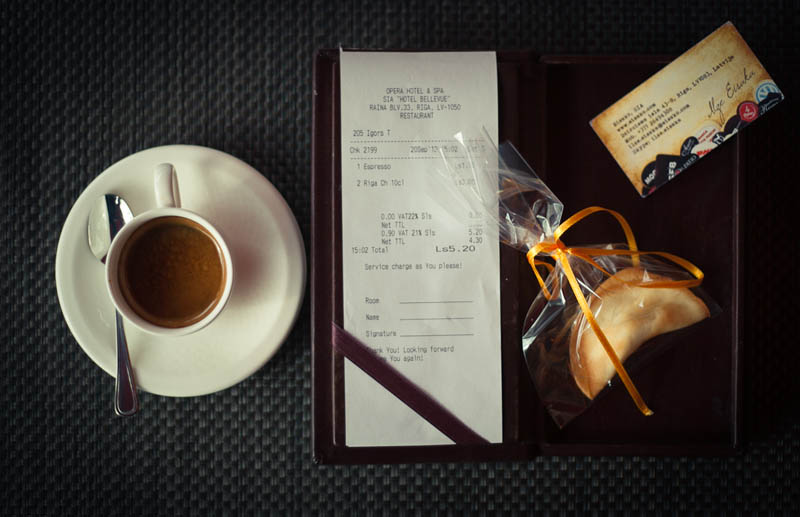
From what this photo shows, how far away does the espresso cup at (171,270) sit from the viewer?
49 cm

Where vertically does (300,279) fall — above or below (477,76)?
below

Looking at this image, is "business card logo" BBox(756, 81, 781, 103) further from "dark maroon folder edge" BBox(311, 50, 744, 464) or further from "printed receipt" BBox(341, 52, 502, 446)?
"printed receipt" BBox(341, 52, 502, 446)

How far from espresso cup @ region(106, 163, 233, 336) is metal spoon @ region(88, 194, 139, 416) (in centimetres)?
4

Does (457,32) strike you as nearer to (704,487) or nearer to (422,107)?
(422,107)

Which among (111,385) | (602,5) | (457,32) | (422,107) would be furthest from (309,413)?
(602,5)

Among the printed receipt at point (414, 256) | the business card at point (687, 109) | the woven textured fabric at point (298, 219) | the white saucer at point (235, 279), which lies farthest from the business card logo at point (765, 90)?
the white saucer at point (235, 279)

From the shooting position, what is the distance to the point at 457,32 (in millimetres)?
600

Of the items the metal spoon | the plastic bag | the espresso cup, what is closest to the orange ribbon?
the plastic bag

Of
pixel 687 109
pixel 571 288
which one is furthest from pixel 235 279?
pixel 687 109

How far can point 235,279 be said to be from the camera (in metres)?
0.51

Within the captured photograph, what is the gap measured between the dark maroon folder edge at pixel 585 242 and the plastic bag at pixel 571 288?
0.01 metres

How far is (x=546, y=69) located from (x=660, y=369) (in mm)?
294

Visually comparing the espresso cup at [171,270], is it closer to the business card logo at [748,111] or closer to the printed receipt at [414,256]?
the printed receipt at [414,256]

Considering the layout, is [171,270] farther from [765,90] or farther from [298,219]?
[765,90]
